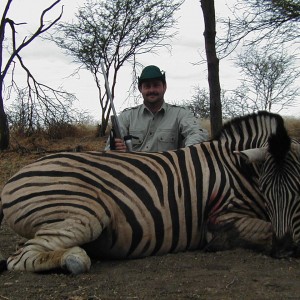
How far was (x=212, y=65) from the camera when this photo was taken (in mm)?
6816

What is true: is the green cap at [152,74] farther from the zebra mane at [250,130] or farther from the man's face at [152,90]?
the zebra mane at [250,130]

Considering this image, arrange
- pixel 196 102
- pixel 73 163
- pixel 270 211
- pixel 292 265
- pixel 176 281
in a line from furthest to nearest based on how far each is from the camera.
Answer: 1. pixel 196 102
2. pixel 73 163
3. pixel 270 211
4. pixel 292 265
5. pixel 176 281

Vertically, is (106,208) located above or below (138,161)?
below

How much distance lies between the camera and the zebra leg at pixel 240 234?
3156 millimetres

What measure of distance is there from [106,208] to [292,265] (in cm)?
113

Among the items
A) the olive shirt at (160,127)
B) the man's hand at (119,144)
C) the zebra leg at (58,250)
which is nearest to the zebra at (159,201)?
the zebra leg at (58,250)

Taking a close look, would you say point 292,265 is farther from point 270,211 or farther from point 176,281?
point 176,281

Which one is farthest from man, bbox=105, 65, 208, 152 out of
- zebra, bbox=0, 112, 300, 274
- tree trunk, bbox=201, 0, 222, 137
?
tree trunk, bbox=201, 0, 222, 137

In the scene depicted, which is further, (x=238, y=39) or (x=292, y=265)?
(x=238, y=39)

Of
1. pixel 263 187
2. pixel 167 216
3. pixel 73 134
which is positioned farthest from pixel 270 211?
pixel 73 134

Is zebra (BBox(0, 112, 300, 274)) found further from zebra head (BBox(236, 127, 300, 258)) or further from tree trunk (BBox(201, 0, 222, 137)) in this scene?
tree trunk (BBox(201, 0, 222, 137))

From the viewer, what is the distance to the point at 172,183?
3.35 metres

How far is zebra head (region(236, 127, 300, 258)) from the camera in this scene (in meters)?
2.93

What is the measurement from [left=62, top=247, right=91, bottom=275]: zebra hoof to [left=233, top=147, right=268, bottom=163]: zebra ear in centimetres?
117
